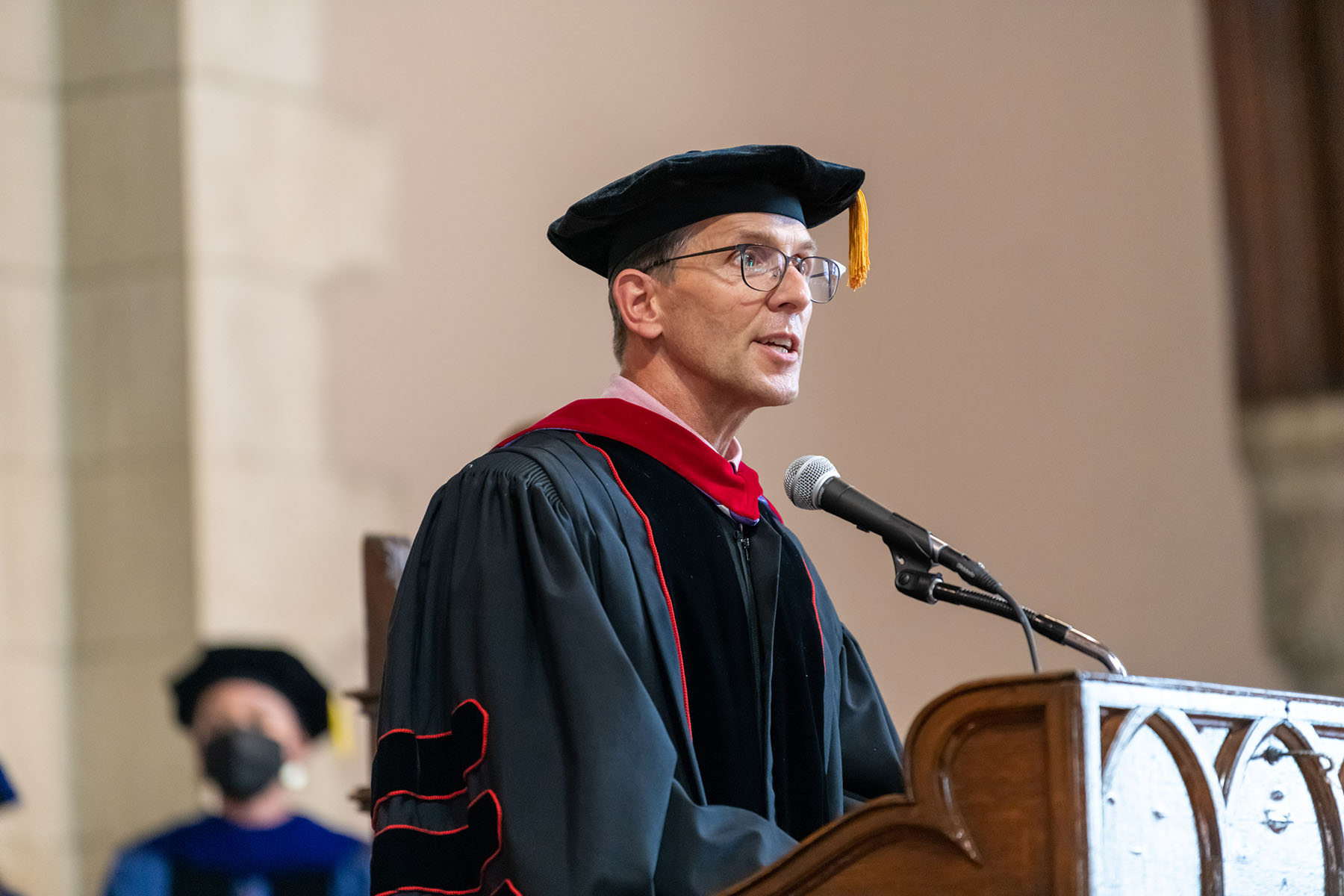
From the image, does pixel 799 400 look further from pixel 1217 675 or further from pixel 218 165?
pixel 218 165

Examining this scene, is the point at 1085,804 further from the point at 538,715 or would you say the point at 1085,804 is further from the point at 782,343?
the point at 782,343

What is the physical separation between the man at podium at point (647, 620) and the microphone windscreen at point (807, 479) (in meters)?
0.21

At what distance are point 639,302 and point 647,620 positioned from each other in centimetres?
58

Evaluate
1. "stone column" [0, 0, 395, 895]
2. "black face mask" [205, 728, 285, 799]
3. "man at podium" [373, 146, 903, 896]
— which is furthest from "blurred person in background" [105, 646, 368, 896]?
"man at podium" [373, 146, 903, 896]

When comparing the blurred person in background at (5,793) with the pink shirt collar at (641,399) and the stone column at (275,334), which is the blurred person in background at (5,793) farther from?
the pink shirt collar at (641,399)

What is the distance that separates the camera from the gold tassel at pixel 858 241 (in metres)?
2.89

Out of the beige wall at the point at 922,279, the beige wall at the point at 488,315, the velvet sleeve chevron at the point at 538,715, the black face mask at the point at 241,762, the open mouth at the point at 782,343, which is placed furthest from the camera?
the beige wall at the point at 922,279

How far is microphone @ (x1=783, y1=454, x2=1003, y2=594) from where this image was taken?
2.08m

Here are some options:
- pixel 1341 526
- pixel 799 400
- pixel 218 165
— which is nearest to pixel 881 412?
pixel 799 400

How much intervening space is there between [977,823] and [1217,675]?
156 inches

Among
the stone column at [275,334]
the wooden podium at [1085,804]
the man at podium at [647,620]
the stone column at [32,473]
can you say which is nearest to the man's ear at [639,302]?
the man at podium at [647,620]

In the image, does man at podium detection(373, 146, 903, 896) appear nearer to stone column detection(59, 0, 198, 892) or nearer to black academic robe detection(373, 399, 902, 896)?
black academic robe detection(373, 399, 902, 896)

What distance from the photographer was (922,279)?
597cm

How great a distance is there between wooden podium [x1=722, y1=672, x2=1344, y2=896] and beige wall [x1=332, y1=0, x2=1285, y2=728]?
3.73m
